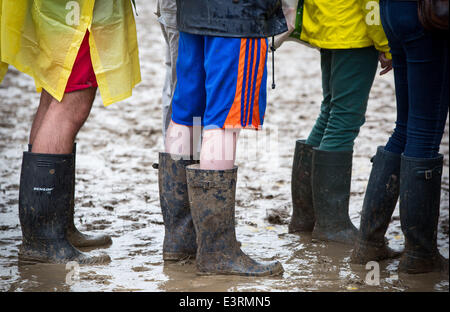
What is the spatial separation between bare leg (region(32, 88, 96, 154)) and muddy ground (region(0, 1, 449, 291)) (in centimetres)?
53

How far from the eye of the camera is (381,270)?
2939 millimetres

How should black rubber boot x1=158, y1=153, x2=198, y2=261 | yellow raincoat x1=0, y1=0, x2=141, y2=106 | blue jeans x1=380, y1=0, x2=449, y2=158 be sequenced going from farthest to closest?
black rubber boot x1=158, y1=153, x2=198, y2=261
yellow raincoat x1=0, y1=0, x2=141, y2=106
blue jeans x1=380, y1=0, x2=449, y2=158

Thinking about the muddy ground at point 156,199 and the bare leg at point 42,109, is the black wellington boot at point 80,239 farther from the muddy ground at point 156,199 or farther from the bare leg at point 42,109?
the bare leg at point 42,109

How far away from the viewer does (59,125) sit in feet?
9.96

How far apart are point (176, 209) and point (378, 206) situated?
904mm

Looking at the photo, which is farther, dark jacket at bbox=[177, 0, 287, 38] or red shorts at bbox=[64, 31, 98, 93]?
red shorts at bbox=[64, 31, 98, 93]

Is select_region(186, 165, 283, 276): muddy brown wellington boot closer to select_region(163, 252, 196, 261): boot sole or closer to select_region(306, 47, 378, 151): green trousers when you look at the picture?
select_region(163, 252, 196, 261): boot sole

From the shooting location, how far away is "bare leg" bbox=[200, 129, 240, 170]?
2.79m

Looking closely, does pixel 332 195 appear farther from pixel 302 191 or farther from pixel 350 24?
pixel 350 24

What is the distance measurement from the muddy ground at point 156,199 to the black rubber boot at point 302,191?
10 centimetres

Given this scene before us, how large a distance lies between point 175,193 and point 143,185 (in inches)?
55.8


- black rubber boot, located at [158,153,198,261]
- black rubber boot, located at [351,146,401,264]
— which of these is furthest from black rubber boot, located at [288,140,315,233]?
black rubber boot, located at [158,153,198,261]
